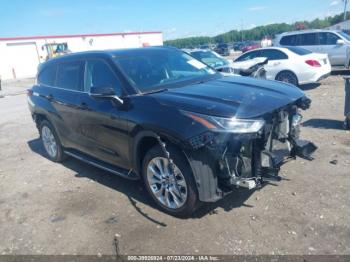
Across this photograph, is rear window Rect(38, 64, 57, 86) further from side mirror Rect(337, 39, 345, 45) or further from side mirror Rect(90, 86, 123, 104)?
side mirror Rect(337, 39, 345, 45)

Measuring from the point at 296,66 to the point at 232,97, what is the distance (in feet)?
27.8

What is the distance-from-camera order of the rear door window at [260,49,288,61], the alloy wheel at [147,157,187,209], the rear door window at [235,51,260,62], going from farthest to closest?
the rear door window at [235,51,260,62]
the rear door window at [260,49,288,61]
the alloy wheel at [147,157,187,209]

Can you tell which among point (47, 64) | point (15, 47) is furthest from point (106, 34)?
point (47, 64)

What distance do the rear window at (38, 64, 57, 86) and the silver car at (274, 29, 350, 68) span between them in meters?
11.6

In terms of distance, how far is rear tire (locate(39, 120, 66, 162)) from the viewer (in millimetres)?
6234

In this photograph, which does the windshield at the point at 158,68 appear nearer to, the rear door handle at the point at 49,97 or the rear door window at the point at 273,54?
the rear door handle at the point at 49,97

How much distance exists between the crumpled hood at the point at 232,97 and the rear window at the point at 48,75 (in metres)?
2.76

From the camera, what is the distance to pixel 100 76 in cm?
479

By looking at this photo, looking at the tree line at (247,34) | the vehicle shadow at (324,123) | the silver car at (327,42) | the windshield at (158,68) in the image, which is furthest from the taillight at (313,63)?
the tree line at (247,34)

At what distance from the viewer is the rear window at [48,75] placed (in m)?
6.09

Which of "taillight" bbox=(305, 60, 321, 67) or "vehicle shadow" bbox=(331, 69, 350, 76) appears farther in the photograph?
"vehicle shadow" bbox=(331, 69, 350, 76)

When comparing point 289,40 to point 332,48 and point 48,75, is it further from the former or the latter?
point 48,75

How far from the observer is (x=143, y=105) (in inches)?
159

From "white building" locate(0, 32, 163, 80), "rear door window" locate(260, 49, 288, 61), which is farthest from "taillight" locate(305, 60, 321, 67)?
"white building" locate(0, 32, 163, 80)
